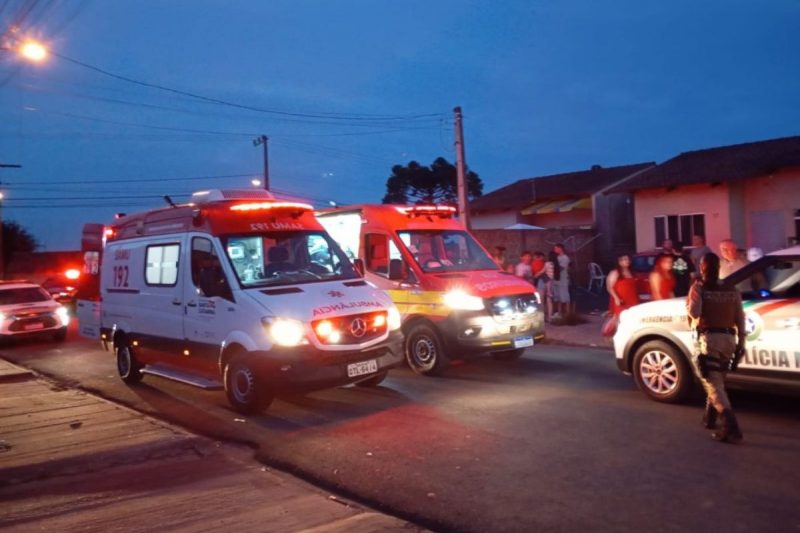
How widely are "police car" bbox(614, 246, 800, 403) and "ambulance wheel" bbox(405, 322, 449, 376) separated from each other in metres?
2.82

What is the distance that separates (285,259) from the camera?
30.7 feet

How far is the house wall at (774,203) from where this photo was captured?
895 inches

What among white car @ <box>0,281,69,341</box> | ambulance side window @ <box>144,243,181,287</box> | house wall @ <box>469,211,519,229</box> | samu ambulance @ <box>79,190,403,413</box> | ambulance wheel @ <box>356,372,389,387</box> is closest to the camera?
samu ambulance @ <box>79,190,403,413</box>

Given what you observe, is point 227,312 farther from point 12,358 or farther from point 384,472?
point 12,358

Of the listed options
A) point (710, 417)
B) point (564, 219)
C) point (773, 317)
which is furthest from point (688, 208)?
point (710, 417)

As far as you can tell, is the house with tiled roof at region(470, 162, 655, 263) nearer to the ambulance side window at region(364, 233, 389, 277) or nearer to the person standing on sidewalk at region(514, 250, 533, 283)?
the person standing on sidewalk at region(514, 250, 533, 283)

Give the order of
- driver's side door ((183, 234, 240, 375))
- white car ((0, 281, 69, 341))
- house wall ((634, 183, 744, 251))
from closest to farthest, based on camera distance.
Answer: driver's side door ((183, 234, 240, 375)) < white car ((0, 281, 69, 341)) < house wall ((634, 183, 744, 251))

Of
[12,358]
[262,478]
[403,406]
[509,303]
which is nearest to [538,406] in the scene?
[403,406]

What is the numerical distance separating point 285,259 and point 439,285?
240cm

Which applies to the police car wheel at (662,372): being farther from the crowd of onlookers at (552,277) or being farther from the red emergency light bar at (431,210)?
the crowd of onlookers at (552,277)

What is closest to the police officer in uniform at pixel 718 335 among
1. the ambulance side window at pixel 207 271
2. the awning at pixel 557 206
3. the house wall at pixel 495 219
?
the ambulance side window at pixel 207 271

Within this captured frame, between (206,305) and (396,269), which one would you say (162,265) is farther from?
(396,269)

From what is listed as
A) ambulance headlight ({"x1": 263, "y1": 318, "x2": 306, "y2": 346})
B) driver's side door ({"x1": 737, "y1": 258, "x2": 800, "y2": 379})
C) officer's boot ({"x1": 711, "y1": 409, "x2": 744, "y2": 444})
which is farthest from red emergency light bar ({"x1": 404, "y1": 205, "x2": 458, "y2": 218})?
officer's boot ({"x1": 711, "y1": 409, "x2": 744, "y2": 444})

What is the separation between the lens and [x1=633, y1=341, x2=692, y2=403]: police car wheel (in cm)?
790
